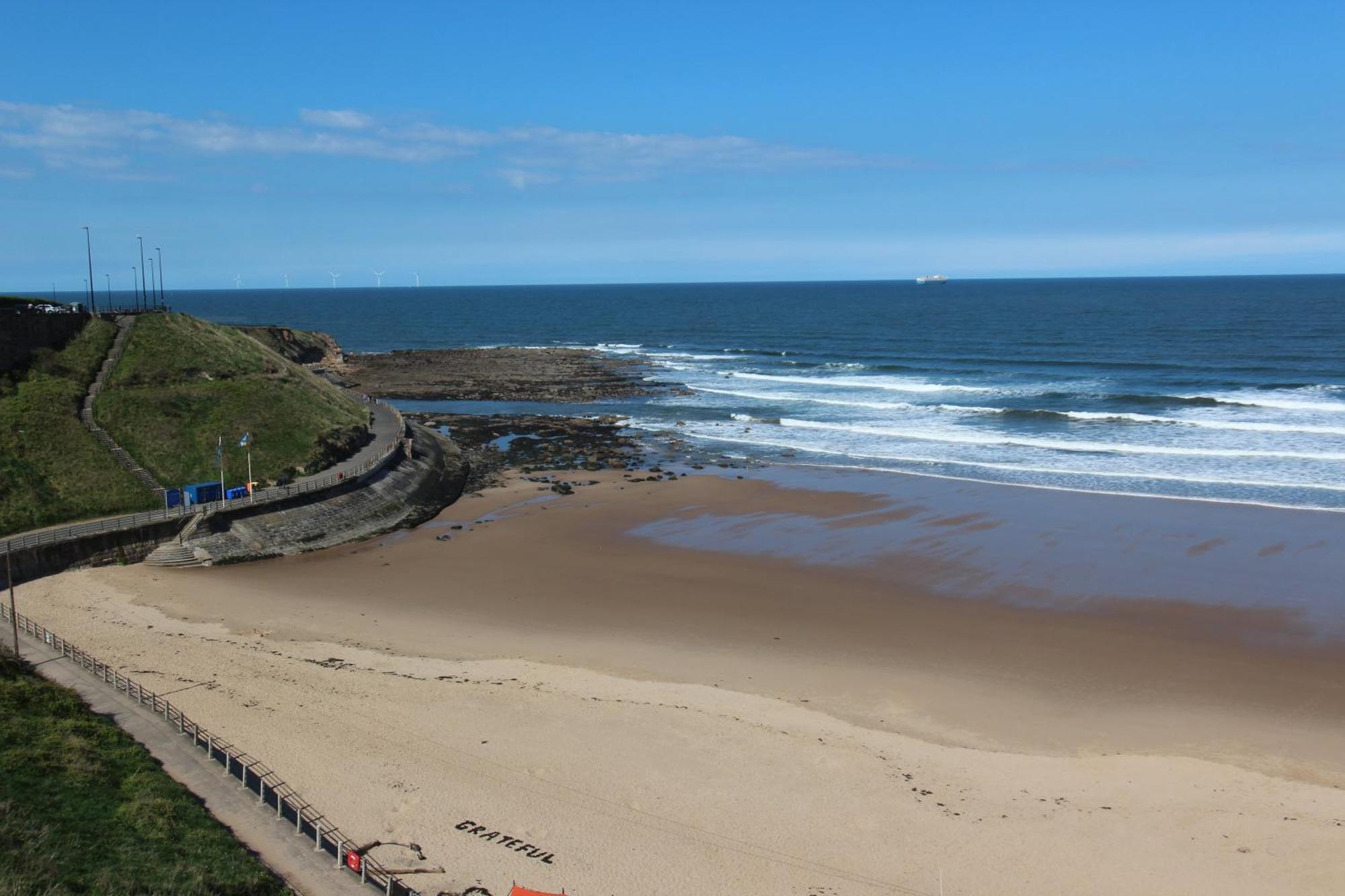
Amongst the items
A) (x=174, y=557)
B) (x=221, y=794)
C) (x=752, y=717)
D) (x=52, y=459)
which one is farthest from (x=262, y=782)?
(x=52, y=459)

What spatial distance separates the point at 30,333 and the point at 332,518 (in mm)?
20429

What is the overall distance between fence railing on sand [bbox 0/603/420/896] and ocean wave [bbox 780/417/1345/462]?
154 feet

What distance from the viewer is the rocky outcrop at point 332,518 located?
3669cm

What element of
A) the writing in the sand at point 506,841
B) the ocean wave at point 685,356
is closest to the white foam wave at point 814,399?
the ocean wave at point 685,356

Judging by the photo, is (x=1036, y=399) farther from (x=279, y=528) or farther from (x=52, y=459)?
(x=52, y=459)

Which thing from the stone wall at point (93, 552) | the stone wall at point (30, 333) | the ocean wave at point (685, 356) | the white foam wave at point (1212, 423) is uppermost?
the stone wall at point (30, 333)

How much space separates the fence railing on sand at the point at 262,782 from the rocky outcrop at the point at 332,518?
1056 cm

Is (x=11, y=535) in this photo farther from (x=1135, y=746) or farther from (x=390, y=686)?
(x=1135, y=746)

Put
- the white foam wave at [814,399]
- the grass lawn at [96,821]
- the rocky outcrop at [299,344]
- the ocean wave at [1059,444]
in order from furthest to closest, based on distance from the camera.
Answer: the rocky outcrop at [299,344]
the white foam wave at [814,399]
the ocean wave at [1059,444]
the grass lawn at [96,821]

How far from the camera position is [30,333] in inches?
1866

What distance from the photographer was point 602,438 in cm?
6372

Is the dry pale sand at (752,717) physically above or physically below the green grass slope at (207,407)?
below

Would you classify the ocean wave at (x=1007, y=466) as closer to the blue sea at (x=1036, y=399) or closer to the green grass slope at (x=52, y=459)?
the blue sea at (x=1036, y=399)

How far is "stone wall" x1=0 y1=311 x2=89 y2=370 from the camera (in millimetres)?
45500
